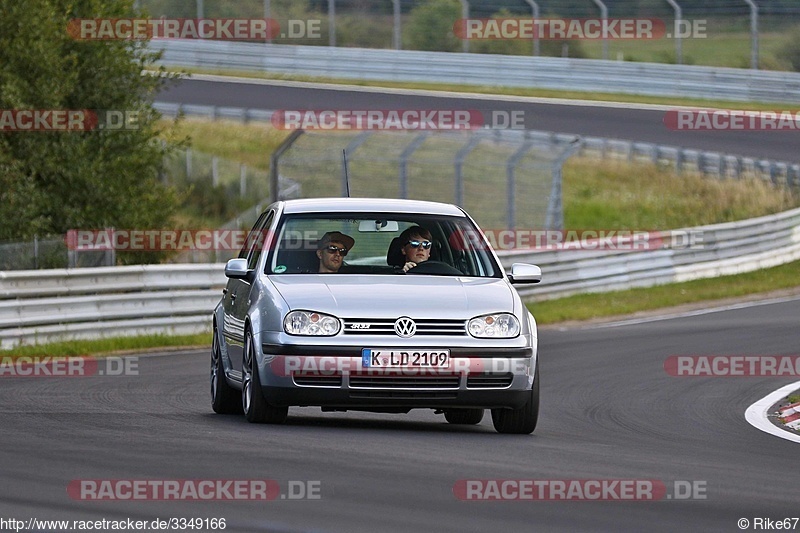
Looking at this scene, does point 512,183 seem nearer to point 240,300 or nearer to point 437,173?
point 437,173

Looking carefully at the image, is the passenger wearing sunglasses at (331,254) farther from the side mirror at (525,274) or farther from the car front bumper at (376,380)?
the side mirror at (525,274)

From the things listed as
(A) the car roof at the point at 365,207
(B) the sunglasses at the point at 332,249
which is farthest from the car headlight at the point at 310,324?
(A) the car roof at the point at 365,207

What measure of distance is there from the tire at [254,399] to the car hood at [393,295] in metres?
0.45

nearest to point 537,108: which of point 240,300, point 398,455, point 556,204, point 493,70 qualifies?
point 493,70

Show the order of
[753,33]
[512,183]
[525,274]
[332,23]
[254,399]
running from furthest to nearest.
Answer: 1. [332,23]
2. [753,33]
3. [512,183]
4. [525,274]
5. [254,399]

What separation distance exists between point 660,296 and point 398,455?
55.5 ft

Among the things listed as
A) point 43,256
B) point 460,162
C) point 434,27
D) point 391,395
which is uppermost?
point 434,27

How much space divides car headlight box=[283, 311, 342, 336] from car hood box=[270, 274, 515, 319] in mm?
42

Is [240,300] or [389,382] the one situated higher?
[240,300]

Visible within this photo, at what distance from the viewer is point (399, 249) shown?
10.8 metres

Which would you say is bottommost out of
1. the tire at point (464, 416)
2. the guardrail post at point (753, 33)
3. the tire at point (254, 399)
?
the tire at point (464, 416)

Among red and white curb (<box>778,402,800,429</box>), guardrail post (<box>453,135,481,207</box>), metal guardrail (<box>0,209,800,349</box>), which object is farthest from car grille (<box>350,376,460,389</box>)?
guardrail post (<box>453,135,481,207</box>)

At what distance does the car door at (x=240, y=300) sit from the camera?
10.7 meters

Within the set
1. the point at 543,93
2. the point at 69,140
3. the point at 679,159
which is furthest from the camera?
the point at 543,93
